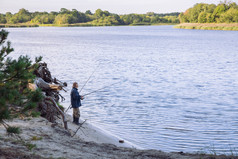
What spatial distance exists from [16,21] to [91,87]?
18553 centimetres

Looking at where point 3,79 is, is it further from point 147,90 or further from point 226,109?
point 147,90

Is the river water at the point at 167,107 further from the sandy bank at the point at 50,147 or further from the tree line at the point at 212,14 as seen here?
the tree line at the point at 212,14

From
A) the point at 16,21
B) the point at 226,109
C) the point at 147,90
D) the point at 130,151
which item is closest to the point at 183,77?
the point at 147,90

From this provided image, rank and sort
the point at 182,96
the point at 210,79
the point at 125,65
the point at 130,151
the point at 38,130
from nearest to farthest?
the point at 130,151
the point at 38,130
the point at 182,96
the point at 210,79
the point at 125,65

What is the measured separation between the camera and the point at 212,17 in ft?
468

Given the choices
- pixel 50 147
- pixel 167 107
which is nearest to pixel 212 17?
pixel 167 107

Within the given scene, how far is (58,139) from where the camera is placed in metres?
7.75

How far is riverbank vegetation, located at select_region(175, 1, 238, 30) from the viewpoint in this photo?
132 meters

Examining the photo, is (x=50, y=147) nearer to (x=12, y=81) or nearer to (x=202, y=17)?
(x=12, y=81)

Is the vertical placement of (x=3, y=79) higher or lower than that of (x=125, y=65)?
higher

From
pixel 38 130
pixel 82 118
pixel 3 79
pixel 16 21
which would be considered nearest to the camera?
pixel 3 79

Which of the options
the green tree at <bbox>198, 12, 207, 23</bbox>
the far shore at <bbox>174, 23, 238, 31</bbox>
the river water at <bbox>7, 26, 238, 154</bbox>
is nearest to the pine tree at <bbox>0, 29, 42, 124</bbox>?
the river water at <bbox>7, 26, 238, 154</bbox>

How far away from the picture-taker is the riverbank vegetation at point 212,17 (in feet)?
432

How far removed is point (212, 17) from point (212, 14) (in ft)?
4.14
